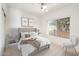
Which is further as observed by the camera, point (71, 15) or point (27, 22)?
point (27, 22)

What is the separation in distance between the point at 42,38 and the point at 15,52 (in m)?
0.51

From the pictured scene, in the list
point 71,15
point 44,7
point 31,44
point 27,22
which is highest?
point 44,7

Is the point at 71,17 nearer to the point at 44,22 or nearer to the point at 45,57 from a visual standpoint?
the point at 44,22

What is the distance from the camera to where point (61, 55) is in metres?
1.56

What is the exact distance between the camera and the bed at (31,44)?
1.56 metres

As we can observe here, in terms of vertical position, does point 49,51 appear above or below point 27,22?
below

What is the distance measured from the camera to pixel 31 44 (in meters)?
1.57

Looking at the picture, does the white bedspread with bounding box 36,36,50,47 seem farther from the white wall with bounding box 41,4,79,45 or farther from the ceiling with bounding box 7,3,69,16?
the ceiling with bounding box 7,3,69,16

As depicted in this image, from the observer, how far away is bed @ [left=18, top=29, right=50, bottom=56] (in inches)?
61.3

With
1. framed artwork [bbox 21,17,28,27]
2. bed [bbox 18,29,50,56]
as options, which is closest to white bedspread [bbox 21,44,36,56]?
bed [bbox 18,29,50,56]

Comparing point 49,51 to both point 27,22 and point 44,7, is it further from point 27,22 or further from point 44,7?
point 44,7

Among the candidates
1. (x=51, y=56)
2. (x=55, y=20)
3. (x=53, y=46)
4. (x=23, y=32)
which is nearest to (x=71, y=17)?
(x=55, y=20)

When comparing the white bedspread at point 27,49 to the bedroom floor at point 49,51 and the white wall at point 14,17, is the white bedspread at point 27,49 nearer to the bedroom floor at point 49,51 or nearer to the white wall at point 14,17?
the bedroom floor at point 49,51

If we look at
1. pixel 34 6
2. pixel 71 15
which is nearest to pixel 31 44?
pixel 34 6
